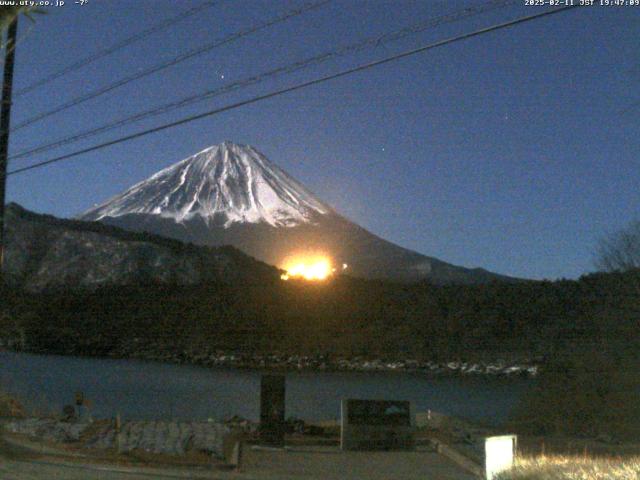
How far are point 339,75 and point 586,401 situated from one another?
674 inches

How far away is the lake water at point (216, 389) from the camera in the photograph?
28.0 m

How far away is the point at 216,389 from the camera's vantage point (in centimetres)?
3853

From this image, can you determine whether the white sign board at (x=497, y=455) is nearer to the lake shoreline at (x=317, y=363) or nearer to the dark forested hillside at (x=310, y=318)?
the dark forested hillside at (x=310, y=318)

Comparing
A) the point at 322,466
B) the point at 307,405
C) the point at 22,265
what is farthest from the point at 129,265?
the point at 322,466

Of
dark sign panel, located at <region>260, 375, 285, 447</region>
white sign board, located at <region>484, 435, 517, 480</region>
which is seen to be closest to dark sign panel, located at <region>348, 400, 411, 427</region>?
dark sign panel, located at <region>260, 375, 285, 447</region>

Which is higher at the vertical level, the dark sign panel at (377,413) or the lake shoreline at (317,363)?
the lake shoreline at (317,363)

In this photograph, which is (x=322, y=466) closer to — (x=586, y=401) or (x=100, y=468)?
(x=100, y=468)

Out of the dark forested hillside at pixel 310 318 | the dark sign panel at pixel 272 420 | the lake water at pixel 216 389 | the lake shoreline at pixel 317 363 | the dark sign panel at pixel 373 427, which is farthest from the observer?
the dark forested hillside at pixel 310 318

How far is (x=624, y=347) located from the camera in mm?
25484

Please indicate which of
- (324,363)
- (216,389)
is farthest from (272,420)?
(324,363)

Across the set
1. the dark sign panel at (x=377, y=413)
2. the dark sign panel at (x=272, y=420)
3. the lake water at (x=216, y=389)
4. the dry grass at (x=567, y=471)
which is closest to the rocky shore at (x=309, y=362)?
the lake water at (x=216, y=389)

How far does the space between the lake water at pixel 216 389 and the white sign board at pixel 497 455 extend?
13994mm

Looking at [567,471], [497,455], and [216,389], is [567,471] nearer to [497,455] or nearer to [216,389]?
[497,455]

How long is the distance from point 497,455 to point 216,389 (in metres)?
29.8
